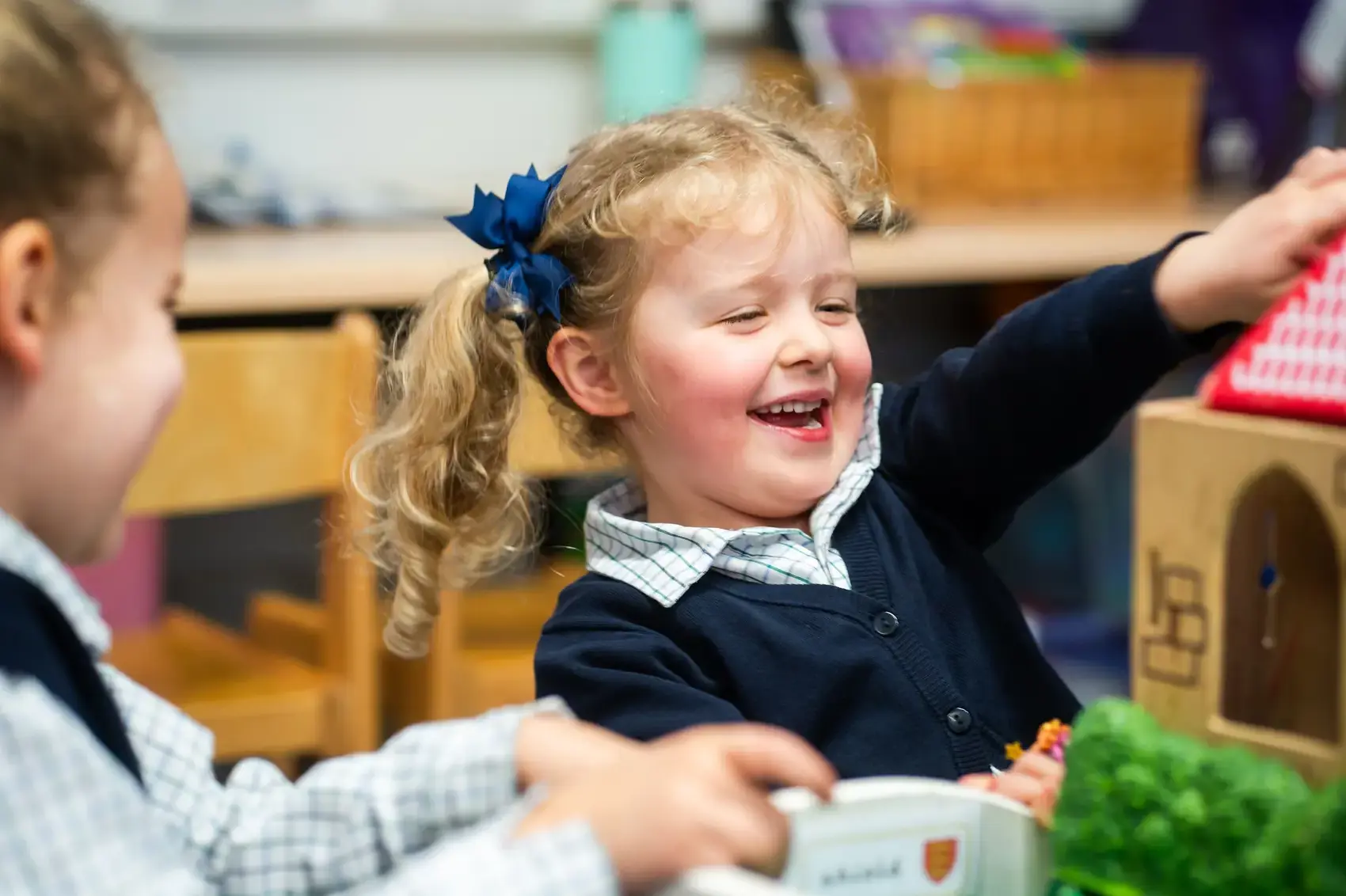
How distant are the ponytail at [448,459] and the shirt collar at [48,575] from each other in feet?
1.38

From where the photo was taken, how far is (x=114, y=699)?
2.36 feet

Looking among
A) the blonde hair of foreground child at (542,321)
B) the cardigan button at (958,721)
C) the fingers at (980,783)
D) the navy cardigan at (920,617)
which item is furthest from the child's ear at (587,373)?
the fingers at (980,783)

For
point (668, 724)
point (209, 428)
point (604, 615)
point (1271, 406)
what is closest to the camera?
point (1271, 406)

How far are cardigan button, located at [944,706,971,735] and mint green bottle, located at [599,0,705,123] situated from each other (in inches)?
65.4

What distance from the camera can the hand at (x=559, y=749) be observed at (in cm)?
68

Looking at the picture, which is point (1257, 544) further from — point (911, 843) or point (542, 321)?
point (542, 321)

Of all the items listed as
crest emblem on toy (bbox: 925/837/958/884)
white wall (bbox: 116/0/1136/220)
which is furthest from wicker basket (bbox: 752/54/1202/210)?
crest emblem on toy (bbox: 925/837/958/884)

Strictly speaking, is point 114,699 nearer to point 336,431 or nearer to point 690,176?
point 690,176

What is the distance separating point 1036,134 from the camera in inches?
99.9

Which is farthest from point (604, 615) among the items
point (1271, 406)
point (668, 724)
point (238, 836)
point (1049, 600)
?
point (1049, 600)

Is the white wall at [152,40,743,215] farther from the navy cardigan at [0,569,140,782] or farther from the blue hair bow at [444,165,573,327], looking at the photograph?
the navy cardigan at [0,569,140,782]

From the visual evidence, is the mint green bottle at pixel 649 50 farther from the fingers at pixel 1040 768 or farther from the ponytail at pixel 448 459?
the fingers at pixel 1040 768

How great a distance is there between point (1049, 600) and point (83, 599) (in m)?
2.31

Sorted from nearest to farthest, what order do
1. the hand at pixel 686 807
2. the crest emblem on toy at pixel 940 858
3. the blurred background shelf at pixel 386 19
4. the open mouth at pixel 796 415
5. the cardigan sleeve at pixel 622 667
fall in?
the hand at pixel 686 807 → the crest emblem on toy at pixel 940 858 → the cardigan sleeve at pixel 622 667 → the open mouth at pixel 796 415 → the blurred background shelf at pixel 386 19
